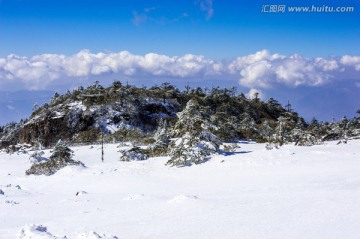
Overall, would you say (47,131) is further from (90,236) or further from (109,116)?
(90,236)

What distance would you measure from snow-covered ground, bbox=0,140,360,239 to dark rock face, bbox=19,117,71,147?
154ft

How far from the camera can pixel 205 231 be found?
34.5ft

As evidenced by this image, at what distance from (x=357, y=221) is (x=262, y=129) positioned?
169ft

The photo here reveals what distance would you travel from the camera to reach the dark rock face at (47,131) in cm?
7557

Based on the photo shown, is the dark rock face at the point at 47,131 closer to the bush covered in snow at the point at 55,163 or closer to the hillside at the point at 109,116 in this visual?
the hillside at the point at 109,116

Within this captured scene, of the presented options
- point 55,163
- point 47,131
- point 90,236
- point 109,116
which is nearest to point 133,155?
point 55,163

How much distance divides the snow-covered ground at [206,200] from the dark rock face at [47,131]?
1850 inches

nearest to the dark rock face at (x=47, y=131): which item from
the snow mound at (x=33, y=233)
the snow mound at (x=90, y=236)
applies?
the snow mound at (x=33, y=233)

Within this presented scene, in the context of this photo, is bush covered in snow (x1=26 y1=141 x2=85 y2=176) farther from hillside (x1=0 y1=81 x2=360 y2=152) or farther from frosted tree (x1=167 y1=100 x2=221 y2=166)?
hillside (x1=0 y1=81 x2=360 y2=152)

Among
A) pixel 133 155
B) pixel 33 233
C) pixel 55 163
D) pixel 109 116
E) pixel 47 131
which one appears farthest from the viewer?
pixel 109 116

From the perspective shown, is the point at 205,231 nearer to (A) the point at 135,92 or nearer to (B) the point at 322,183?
(B) the point at 322,183

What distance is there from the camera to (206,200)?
15.1 metres

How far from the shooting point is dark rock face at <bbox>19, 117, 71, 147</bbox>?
7557 cm

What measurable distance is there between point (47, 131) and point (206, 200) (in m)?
68.9
